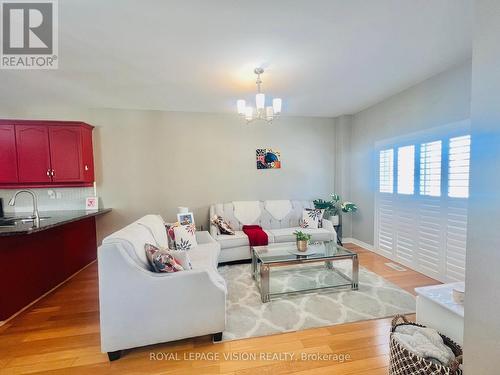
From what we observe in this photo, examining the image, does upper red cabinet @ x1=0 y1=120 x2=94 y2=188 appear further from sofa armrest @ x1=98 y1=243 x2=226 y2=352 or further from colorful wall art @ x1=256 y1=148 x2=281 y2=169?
colorful wall art @ x1=256 y1=148 x2=281 y2=169

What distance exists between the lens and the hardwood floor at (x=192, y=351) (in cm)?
158

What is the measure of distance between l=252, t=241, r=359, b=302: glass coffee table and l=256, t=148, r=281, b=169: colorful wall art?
1.86m

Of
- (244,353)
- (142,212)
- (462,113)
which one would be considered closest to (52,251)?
(142,212)

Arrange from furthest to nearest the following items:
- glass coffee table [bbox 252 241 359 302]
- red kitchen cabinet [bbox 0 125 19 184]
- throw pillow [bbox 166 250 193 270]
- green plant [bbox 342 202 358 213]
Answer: green plant [bbox 342 202 358 213] → red kitchen cabinet [bbox 0 125 19 184] → glass coffee table [bbox 252 241 359 302] → throw pillow [bbox 166 250 193 270]

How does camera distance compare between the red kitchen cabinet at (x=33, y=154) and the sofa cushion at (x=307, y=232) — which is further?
the sofa cushion at (x=307, y=232)

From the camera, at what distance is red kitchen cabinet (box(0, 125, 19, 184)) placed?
3.28m

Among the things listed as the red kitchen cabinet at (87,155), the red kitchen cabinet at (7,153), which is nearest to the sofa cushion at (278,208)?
the red kitchen cabinet at (87,155)

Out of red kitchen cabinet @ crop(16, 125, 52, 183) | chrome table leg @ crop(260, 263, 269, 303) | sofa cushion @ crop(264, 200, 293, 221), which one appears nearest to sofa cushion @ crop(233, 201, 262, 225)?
sofa cushion @ crop(264, 200, 293, 221)

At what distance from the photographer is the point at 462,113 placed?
251cm

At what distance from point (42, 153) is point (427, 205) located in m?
5.74

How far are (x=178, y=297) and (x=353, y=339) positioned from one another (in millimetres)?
1522

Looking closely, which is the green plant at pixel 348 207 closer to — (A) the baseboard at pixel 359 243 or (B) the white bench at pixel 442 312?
(A) the baseboard at pixel 359 243

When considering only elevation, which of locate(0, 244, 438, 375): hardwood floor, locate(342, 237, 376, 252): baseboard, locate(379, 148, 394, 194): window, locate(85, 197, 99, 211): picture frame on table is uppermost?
locate(379, 148, 394, 194): window

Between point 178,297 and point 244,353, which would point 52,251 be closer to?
point 178,297
